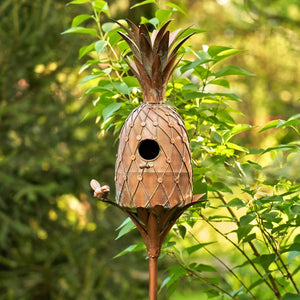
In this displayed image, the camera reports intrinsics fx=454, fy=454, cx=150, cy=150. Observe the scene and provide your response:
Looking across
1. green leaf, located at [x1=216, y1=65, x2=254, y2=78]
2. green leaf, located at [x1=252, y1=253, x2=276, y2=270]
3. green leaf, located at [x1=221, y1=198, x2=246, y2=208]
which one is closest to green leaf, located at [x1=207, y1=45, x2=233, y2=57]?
green leaf, located at [x1=216, y1=65, x2=254, y2=78]

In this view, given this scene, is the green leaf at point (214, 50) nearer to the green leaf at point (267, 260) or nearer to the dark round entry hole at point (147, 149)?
the dark round entry hole at point (147, 149)

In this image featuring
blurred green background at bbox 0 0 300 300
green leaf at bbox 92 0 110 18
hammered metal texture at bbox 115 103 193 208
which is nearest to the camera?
hammered metal texture at bbox 115 103 193 208

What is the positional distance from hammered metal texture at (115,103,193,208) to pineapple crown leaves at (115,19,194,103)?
0.04 m

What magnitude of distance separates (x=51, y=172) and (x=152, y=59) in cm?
216

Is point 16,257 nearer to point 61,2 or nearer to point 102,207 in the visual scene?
point 102,207

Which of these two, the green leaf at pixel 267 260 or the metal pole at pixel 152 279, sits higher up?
the green leaf at pixel 267 260

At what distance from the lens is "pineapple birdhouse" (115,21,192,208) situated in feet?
3.17

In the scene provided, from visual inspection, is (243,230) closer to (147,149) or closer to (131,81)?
(147,149)

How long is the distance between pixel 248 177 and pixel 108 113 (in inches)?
15.1

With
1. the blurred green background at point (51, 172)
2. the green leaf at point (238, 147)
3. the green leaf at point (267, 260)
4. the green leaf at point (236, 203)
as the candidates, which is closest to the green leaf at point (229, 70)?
the green leaf at point (238, 147)

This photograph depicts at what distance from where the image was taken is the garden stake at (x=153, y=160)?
969 millimetres

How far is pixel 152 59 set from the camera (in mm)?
1009

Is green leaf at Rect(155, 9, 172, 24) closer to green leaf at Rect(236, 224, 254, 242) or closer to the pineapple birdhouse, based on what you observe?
the pineapple birdhouse

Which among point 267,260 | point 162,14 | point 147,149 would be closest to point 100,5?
point 162,14
